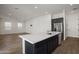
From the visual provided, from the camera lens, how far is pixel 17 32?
158 centimetres

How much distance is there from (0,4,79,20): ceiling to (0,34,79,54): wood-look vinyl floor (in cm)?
40

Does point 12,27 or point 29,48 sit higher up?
point 12,27

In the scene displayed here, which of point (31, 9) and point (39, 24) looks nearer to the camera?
point (31, 9)

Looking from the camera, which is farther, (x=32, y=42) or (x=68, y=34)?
(x=68, y=34)

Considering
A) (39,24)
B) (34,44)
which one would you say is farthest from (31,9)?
(34,44)

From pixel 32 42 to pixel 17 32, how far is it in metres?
0.34

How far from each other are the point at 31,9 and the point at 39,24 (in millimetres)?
339

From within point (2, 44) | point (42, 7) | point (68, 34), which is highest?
point (42, 7)

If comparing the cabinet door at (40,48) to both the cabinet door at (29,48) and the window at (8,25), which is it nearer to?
the cabinet door at (29,48)

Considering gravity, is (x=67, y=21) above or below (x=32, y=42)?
A: above

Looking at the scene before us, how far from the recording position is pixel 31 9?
158 cm

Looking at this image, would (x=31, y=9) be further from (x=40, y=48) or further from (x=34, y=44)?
(x=40, y=48)

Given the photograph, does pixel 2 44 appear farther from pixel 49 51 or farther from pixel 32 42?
pixel 49 51
